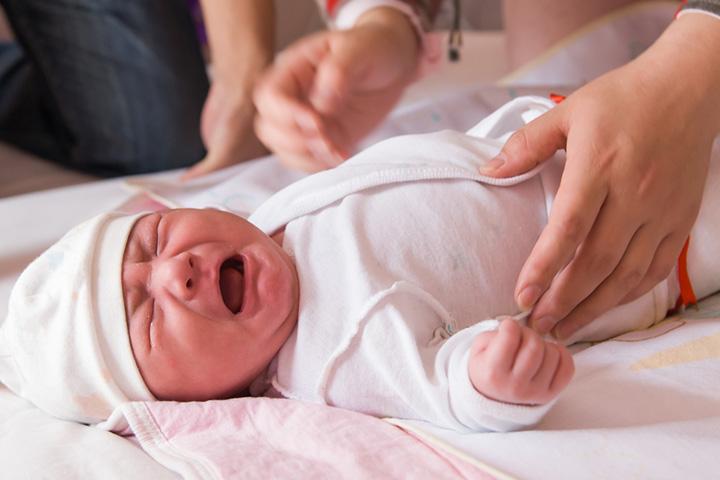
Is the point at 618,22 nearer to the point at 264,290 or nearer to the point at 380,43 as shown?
the point at 380,43

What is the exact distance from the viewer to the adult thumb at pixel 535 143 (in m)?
0.81

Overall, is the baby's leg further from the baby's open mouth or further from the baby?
the baby's open mouth

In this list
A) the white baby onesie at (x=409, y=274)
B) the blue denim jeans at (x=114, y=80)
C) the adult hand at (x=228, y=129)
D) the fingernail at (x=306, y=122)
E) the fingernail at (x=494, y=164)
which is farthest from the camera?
the blue denim jeans at (x=114, y=80)

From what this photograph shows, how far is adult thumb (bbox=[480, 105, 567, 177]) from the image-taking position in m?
0.81

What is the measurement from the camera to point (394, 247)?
83cm

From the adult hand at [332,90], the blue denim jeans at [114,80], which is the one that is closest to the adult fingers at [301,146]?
the adult hand at [332,90]

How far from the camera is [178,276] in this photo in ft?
2.50

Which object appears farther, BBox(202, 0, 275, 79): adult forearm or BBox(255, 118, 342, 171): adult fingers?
BBox(202, 0, 275, 79): adult forearm

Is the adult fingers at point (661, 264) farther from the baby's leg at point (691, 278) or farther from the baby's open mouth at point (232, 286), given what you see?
the baby's open mouth at point (232, 286)

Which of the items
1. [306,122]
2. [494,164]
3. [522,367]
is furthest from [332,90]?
[522,367]

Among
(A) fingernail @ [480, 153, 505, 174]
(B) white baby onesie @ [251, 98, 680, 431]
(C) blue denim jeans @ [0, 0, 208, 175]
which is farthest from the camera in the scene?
(C) blue denim jeans @ [0, 0, 208, 175]

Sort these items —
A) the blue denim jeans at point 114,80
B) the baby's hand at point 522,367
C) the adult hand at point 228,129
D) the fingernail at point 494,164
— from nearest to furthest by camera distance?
the baby's hand at point 522,367 < the fingernail at point 494,164 < the adult hand at point 228,129 < the blue denim jeans at point 114,80

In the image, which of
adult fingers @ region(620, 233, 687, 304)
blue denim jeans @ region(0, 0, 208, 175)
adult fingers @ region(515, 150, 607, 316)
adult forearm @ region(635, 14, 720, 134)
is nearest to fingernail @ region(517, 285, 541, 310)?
adult fingers @ region(515, 150, 607, 316)

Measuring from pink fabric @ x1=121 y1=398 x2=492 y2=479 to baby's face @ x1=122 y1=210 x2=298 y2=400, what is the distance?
0.11 feet
